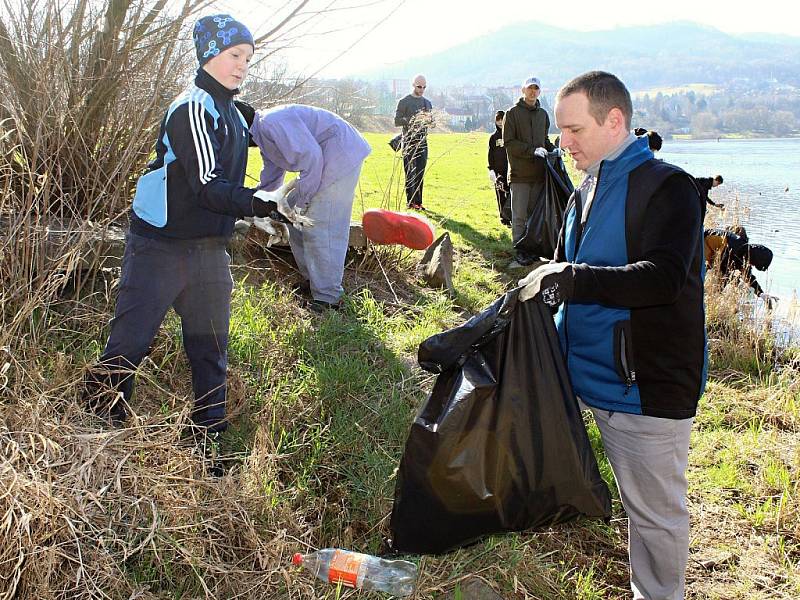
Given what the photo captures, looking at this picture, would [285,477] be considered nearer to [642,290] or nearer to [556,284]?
[556,284]

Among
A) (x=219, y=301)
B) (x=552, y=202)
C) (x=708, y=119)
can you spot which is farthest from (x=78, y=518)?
(x=708, y=119)

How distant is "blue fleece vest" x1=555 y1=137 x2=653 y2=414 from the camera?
2023 mm

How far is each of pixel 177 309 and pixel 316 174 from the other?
173cm

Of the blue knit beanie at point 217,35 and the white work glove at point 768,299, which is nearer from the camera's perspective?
the blue knit beanie at point 217,35

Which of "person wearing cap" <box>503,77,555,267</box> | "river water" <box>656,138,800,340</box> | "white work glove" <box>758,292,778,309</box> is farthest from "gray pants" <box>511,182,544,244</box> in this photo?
"white work glove" <box>758,292,778,309</box>

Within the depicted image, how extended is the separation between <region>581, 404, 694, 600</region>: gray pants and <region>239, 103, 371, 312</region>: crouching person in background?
242 cm

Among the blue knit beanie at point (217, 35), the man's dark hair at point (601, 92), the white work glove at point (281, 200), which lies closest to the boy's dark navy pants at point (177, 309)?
the white work glove at point (281, 200)

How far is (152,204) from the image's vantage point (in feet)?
9.00

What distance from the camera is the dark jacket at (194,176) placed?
266 cm

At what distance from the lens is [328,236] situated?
15.7ft

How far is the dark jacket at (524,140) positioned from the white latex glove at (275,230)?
3.04 metres

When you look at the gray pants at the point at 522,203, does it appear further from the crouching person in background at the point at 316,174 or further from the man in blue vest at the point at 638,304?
the man in blue vest at the point at 638,304

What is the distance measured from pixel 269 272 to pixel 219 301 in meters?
2.30

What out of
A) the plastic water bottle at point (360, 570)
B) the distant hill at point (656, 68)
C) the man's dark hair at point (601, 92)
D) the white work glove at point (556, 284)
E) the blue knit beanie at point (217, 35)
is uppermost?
the distant hill at point (656, 68)
